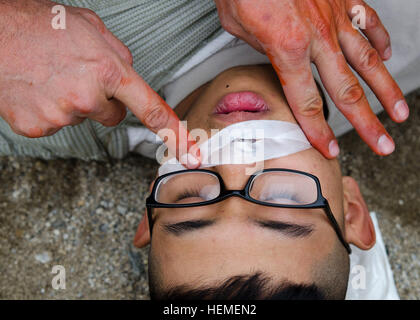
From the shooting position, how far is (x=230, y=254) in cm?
99

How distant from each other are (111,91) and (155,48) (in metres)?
0.37

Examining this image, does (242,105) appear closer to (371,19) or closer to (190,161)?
(190,161)

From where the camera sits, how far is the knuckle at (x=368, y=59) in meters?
1.12

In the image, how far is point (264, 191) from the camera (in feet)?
3.46

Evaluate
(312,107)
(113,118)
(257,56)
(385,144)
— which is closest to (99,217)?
(113,118)

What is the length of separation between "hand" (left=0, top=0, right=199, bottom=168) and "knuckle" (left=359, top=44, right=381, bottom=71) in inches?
21.4

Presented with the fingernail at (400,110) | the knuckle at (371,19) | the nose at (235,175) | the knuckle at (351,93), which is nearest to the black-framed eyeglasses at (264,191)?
the nose at (235,175)

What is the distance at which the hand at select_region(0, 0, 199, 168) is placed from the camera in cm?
101

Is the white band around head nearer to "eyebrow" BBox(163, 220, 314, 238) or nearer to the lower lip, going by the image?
the lower lip

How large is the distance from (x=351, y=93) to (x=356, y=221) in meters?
0.45

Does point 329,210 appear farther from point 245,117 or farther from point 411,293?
point 411,293

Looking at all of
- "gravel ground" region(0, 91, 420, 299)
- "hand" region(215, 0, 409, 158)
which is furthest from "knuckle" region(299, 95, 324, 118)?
"gravel ground" region(0, 91, 420, 299)

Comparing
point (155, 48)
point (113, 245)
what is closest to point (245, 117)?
point (155, 48)
